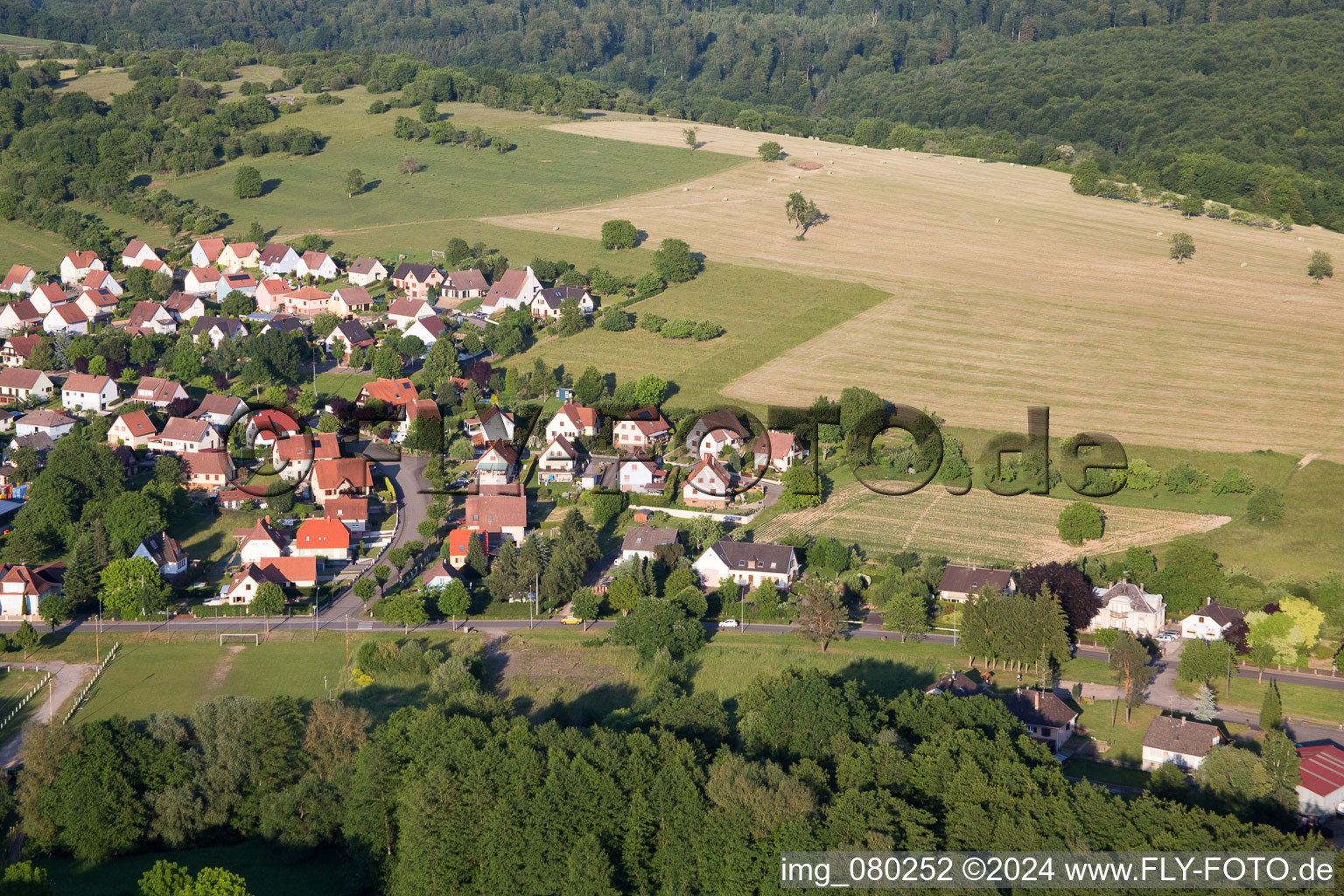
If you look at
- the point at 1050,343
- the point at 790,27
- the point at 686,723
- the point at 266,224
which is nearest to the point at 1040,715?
the point at 686,723

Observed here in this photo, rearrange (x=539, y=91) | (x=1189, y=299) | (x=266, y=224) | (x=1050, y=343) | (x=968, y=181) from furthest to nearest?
(x=539, y=91) < (x=968, y=181) < (x=266, y=224) < (x=1189, y=299) < (x=1050, y=343)

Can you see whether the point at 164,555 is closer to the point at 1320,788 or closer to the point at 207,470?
the point at 207,470

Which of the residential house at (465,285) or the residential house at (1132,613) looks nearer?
the residential house at (1132,613)

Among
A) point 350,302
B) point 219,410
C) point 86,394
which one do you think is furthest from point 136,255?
point 219,410

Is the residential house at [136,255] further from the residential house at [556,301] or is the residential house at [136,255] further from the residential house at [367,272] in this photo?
the residential house at [556,301]

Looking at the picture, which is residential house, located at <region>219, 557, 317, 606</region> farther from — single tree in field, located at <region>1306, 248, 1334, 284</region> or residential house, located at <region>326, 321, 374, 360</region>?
single tree in field, located at <region>1306, 248, 1334, 284</region>

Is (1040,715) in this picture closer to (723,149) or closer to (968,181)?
(968,181)

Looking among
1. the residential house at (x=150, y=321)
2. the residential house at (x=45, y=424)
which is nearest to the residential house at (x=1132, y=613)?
the residential house at (x=45, y=424)
